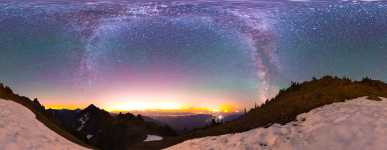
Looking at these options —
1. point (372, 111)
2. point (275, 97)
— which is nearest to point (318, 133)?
point (372, 111)

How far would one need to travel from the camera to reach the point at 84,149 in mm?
26797

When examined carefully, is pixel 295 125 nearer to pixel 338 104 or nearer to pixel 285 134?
pixel 285 134

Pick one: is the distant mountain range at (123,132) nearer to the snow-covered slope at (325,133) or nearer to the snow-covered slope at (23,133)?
the snow-covered slope at (23,133)

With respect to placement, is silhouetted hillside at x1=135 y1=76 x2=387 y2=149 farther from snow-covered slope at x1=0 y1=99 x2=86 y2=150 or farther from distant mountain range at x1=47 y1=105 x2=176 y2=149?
distant mountain range at x1=47 y1=105 x2=176 y2=149

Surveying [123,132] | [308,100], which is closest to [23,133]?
[308,100]

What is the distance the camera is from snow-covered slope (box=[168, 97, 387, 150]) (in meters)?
21.8

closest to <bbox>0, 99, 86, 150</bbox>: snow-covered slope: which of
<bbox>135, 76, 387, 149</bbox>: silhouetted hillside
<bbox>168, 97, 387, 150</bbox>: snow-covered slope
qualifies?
<bbox>168, 97, 387, 150</bbox>: snow-covered slope

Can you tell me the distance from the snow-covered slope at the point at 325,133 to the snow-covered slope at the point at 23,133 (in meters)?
6.62

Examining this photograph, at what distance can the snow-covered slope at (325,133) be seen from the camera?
71.6 ft

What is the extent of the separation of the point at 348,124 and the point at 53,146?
14387 millimetres

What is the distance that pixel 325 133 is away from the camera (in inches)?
900

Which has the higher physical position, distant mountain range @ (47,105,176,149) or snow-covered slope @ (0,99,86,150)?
snow-covered slope @ (0,99,86,150)

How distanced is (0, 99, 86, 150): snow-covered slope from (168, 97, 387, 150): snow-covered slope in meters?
6.62

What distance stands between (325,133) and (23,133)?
47.5 ft
